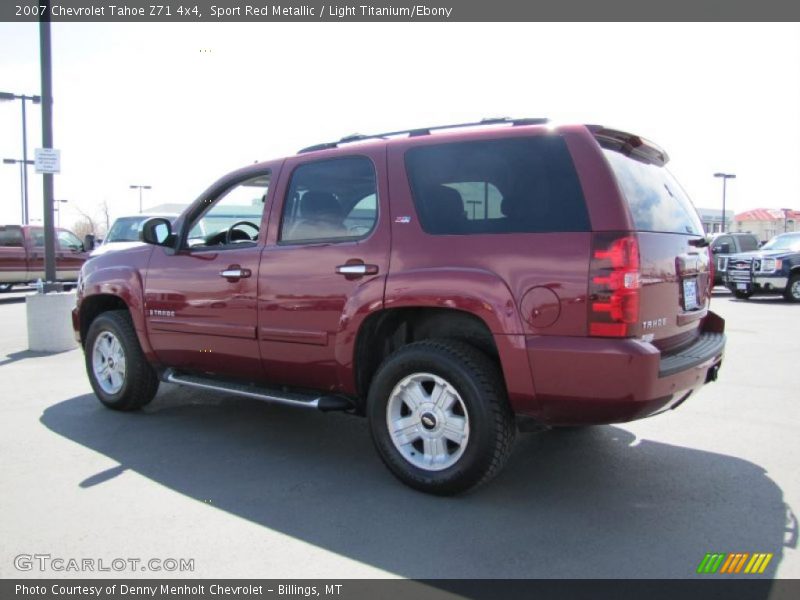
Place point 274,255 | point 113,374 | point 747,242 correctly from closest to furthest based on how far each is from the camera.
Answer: point 274,255, point 113,374, point 747,242

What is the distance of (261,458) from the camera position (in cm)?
428

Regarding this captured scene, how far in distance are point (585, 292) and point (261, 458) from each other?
7.84ft

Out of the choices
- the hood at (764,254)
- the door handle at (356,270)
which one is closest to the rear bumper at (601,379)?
the door handle at (356,270)

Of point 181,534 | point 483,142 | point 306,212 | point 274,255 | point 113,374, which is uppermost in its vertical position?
point 483,142

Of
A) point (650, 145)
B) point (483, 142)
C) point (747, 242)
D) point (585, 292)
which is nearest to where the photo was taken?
point (585, 292)

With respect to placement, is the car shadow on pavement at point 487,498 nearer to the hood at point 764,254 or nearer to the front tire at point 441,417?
the front tire at point 441,417

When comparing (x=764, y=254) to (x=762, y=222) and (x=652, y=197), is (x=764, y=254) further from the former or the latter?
(x=762, y=222)

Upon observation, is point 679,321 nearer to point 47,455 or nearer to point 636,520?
point 636,520

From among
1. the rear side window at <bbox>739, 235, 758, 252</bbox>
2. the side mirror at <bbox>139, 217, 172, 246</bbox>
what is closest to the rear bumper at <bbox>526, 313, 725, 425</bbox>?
the side mirror at <bbox>139, 217, 172, 246</bbox>

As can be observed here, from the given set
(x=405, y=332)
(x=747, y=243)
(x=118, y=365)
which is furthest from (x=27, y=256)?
(x=747, y=243)

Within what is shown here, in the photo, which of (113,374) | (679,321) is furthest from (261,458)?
(679,321)

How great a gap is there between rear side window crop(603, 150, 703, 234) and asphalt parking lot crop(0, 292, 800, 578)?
1.47m

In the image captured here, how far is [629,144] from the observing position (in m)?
3.59

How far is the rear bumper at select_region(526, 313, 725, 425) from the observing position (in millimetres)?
3029
